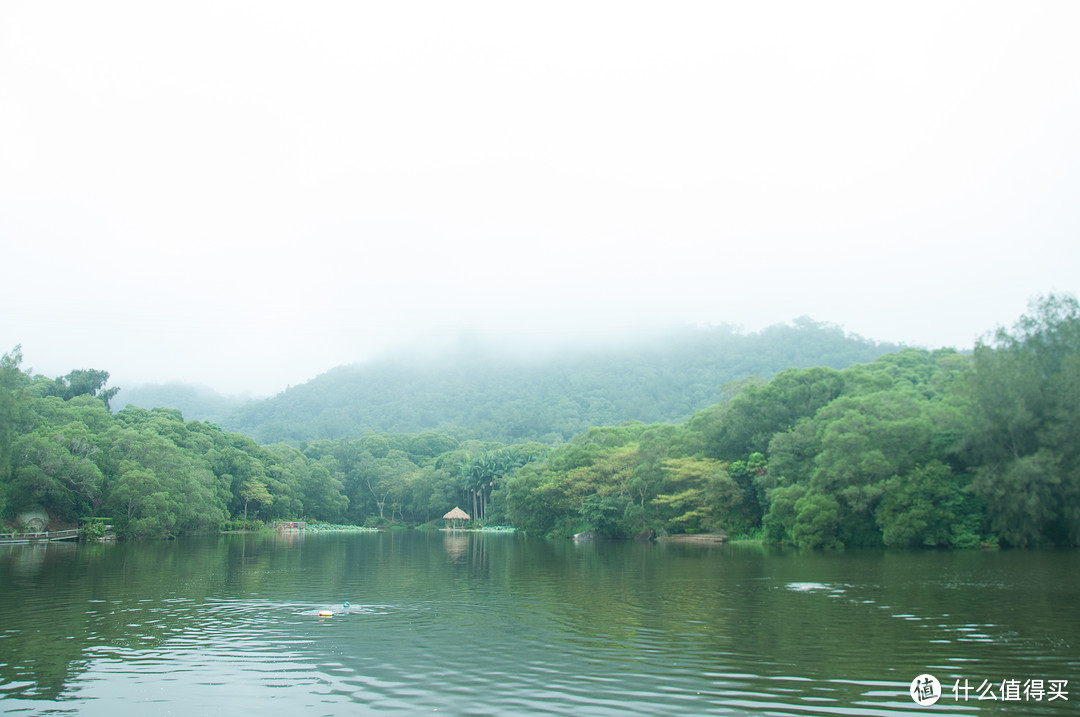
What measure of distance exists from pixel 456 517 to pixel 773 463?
54.2m

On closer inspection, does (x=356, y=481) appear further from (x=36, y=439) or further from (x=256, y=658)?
(x=256, y=658)

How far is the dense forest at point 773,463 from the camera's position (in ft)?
132

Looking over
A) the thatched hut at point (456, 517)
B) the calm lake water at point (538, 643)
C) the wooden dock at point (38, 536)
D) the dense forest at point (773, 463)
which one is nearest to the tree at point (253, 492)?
the dense forest at point (773, 463)

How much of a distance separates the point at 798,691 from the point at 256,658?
882 centimetres

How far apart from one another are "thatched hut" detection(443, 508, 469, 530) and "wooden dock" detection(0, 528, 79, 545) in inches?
1803

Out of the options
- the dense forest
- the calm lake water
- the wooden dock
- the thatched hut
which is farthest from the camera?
the thatched hut

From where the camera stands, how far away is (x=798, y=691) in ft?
32.9

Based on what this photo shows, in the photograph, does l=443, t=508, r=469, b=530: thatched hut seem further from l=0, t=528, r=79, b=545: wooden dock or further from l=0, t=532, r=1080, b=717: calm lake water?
l=0, t=532, r=1080, b=717: calm lake water

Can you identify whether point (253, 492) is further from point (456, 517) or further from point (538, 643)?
point (538, 643)

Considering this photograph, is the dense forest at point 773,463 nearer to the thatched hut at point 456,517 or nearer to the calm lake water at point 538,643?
the calm lake water at point 538,643

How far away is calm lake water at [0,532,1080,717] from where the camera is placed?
9773 millimetres

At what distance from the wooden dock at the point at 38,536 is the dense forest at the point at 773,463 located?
7.42 ft

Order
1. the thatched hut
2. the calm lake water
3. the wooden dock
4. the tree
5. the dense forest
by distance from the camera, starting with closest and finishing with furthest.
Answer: the calm lake water
the dense forest
the wooden dock
the tree
the thatched hut

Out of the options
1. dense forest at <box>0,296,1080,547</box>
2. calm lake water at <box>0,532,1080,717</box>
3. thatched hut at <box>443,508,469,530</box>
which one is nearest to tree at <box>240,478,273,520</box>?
dense forest at <box>0,296,1080,547</box>
